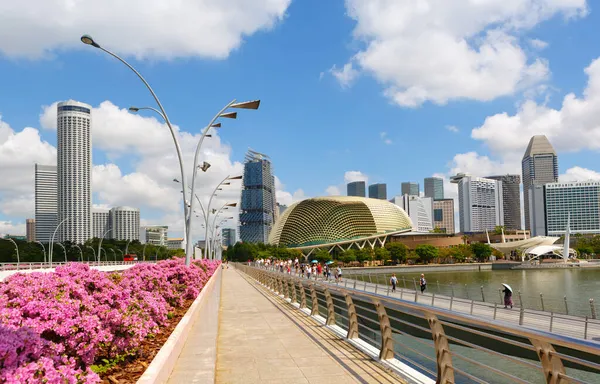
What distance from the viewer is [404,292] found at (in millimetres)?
31516

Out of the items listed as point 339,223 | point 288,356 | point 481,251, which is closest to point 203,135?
point 288,356

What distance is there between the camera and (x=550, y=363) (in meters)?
4.37

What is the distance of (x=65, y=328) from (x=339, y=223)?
152 metres

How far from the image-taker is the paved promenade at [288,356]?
7.17 meters

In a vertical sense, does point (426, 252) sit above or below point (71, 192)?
below

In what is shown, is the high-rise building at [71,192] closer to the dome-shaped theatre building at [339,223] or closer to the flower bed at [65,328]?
the dome-shaped theatre building at [339,223]

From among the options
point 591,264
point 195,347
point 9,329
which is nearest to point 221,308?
point 195,347

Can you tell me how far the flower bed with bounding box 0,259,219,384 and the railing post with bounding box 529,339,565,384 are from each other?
354cm

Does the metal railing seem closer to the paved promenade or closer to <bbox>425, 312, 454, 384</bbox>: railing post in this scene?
<bbox>425, 312, 454, 384</bbox>: railing post

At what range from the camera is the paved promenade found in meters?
7.17

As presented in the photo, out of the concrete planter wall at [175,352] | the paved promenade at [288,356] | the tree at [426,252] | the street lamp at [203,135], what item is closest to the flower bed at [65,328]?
the concrete planter wall at [175,352]

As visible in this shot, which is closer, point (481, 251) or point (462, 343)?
point (462, 343)

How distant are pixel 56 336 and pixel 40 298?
0.59 metres

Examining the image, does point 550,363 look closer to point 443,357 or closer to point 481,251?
point 443,357
